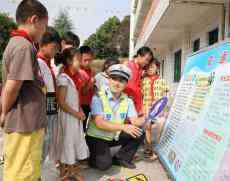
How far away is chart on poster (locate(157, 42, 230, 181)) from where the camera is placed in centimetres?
207

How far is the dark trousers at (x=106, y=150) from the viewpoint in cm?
330

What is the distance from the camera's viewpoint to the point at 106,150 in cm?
335

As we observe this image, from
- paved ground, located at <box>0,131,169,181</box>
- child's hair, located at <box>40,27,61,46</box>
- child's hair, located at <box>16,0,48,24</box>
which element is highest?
child's hair, located at <box>16,0,48,24</box>

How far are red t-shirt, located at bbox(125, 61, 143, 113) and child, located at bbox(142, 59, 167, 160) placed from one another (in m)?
0.21

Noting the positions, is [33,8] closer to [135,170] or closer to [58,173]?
[58,173]

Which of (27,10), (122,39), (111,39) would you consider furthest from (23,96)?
(111,39)

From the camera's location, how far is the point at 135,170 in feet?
11.2

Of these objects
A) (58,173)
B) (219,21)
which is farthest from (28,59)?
(219,21)

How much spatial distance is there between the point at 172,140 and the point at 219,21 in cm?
453

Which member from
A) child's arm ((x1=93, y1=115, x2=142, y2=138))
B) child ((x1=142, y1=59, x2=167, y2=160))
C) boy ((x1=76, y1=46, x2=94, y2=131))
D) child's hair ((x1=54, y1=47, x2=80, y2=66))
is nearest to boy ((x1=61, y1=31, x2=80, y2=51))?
boy ((x1=76, y1=46, x2=94, y2=131))

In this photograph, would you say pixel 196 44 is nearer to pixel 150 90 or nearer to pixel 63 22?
pixel 150 90

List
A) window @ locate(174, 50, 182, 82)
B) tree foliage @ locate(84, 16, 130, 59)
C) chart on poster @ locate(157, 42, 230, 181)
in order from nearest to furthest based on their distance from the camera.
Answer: chart on poster @ locate(157, 42, 230, 181) → window @ locate(174, 50, 182, 82) → tree foliage @ locate(84, 16, 130, 59)

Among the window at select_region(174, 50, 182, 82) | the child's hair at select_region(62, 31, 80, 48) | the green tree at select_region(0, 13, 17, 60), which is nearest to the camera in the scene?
the child's hair at select_region(62, 31, 80, 48)

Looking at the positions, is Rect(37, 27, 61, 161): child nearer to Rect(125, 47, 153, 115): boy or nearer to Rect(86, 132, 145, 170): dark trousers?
Rect(86, 132, 145, 170): dark trousers
